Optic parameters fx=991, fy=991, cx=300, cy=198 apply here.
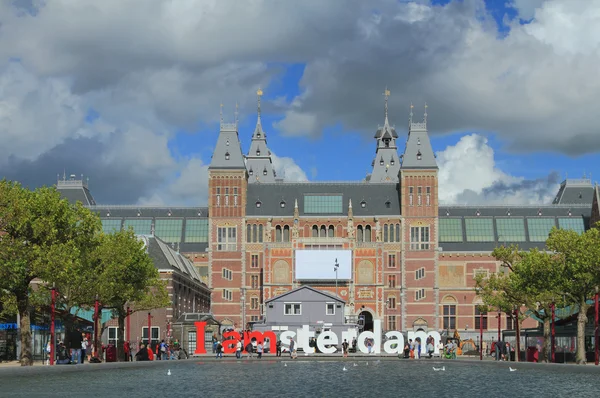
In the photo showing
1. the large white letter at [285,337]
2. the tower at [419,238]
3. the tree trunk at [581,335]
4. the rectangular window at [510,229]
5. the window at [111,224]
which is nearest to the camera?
the tree trunk at [581,335]

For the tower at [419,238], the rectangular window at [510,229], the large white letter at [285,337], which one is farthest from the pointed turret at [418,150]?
the large white letter at [285,337]

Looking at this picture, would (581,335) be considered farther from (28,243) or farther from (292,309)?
(292,309)

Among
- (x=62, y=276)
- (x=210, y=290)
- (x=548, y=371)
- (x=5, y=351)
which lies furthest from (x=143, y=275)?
(x=210, y=290)

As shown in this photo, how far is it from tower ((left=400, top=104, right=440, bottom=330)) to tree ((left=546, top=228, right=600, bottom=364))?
63.1 m

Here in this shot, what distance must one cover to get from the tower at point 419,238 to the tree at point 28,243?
7968 centimetres

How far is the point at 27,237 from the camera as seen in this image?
58156 millimetres

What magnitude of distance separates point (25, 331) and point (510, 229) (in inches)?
3772

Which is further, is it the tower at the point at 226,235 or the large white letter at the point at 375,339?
the tower at the point at 226,235

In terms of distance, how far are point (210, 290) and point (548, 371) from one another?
81.2 m

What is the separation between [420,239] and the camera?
13538cm

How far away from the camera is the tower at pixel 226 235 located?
135750mm

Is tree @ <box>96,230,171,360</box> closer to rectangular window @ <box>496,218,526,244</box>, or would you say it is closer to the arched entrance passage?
the arched entrance passage

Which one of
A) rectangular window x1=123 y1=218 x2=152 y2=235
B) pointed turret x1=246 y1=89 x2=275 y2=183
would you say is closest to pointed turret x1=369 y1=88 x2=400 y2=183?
pointed turret x1=246 y1=89 x2=275 y2=183

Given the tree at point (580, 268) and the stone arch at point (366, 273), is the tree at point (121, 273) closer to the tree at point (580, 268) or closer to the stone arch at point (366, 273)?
the tree at point (580, 268)
